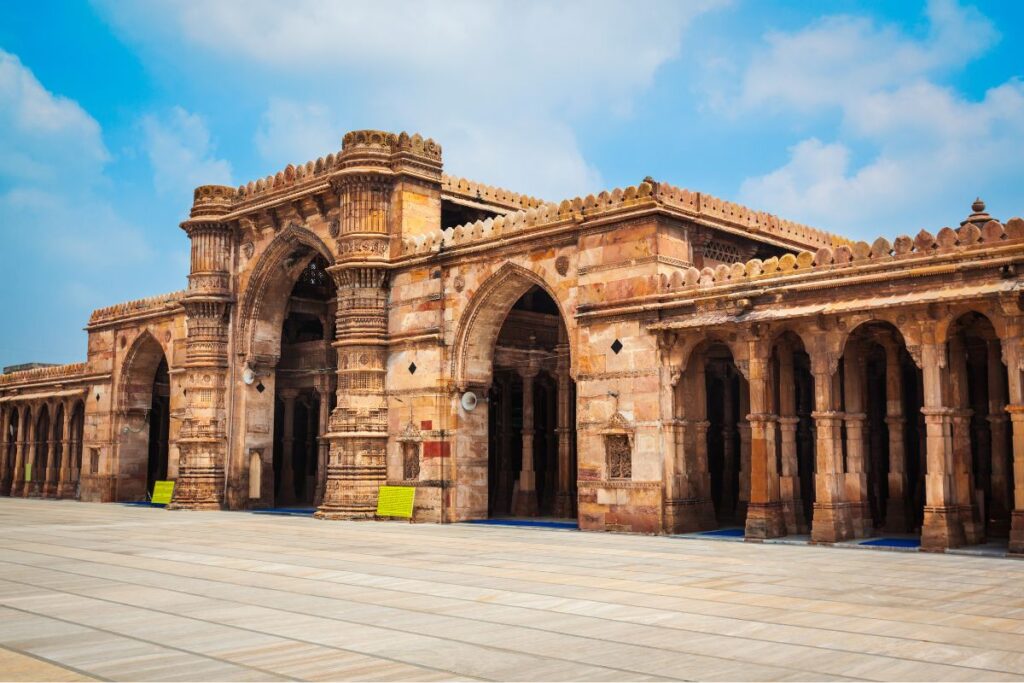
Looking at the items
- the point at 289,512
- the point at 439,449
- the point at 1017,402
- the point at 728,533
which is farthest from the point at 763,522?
the point at 289,512

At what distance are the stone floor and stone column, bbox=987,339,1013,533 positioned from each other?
319 centimetres

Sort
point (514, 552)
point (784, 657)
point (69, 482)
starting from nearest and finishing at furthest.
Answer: point (784, 657)
point (514, 552)
point (69, 482)

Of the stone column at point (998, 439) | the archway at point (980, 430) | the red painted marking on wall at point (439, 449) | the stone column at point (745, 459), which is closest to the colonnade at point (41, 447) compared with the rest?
the red painted marking on wall at point (439, 449)

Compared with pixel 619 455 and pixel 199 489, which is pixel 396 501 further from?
pixel 199 489

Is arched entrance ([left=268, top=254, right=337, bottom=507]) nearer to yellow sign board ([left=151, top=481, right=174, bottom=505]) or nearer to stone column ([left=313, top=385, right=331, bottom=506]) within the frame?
stone column ([left=313, top=385, right=331, bottom=506])

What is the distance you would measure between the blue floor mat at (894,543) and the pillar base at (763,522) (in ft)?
5.23

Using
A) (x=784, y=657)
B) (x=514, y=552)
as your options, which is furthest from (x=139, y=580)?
(x=784, y=657)

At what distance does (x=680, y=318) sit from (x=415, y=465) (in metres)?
8.01

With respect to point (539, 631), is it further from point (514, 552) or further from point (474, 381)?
point (474, 381)

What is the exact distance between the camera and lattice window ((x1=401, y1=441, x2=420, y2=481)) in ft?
78.1

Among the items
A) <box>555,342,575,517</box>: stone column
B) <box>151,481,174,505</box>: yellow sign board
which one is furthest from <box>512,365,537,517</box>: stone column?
<box>151,481,174,505</box>: yellow sign board

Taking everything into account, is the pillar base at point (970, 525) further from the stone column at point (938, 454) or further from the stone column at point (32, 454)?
the stone column at point (32, 454)

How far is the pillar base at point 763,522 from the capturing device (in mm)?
17609

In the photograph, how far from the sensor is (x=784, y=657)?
7.34 meters
